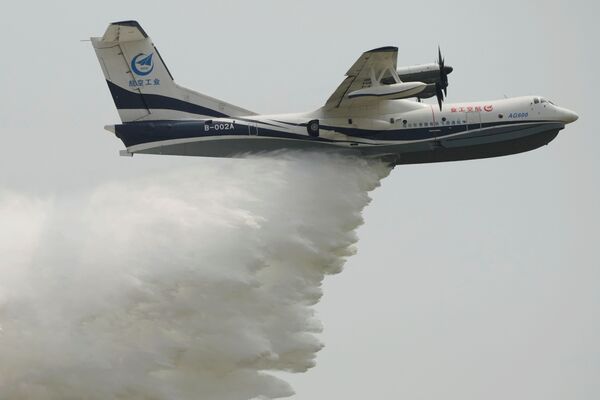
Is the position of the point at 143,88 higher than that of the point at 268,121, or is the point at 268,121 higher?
the point at 143,88

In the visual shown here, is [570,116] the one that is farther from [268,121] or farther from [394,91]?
[268,121]

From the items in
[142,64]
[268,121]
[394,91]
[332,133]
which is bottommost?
[332,133]

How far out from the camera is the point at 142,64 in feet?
121

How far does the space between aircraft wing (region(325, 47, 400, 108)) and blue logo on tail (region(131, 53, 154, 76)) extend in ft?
16.7

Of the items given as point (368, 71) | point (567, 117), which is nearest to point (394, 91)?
point (368, 71)

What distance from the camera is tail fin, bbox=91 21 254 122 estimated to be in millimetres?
36656

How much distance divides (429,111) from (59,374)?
12.8m

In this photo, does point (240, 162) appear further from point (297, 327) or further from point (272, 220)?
point (297, 327)

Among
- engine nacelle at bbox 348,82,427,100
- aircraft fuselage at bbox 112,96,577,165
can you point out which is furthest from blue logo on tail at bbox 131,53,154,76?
engine nacelle at bbox 348,82,427,100

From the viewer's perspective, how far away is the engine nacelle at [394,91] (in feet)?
115

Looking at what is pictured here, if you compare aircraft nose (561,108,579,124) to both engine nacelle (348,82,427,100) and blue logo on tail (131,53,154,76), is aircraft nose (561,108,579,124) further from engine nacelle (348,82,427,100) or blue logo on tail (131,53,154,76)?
blue logo on tail (131,53,154,76)

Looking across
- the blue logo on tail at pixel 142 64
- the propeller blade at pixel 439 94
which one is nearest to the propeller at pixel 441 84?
the propeller blade at pixel 439 94

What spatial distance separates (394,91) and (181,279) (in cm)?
764

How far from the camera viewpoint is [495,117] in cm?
3738
